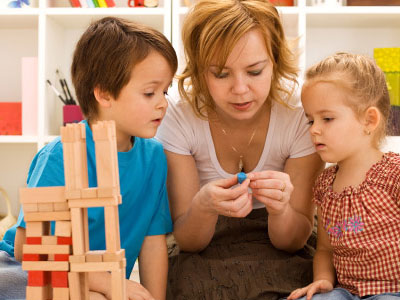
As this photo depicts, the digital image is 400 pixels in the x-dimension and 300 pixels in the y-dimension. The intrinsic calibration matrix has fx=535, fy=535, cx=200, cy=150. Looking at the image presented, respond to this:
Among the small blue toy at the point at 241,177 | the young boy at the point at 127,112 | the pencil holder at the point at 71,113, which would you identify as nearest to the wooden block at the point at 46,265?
the young boy at the point at 127,112

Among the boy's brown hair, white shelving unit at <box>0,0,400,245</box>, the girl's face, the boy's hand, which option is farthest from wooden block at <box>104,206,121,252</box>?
white shelving unit at <box>0,0,400,245</box>

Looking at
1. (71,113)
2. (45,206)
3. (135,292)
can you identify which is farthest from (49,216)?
(71,113)

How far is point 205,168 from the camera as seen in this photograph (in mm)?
1480

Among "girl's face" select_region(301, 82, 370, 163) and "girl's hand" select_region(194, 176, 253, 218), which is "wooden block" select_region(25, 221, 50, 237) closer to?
"girl's hand" select_region(194, 176, 253, 218)

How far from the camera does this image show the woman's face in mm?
1229

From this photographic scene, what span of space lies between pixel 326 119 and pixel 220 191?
0.31 m

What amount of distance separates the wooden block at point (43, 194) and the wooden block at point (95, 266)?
94 millimetres

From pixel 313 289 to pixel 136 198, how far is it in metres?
0.47

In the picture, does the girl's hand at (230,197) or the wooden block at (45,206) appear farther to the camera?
the girl's hand at (230,197)

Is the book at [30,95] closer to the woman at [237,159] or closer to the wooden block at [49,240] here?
the woman at [237,159]

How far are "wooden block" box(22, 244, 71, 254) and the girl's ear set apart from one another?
30.4 inches

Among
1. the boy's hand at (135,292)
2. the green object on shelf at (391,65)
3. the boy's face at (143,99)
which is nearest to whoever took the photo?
the boy's hand at (135,292)

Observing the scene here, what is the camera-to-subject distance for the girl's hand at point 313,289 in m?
1.12

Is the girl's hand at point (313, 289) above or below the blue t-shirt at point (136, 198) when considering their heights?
below
